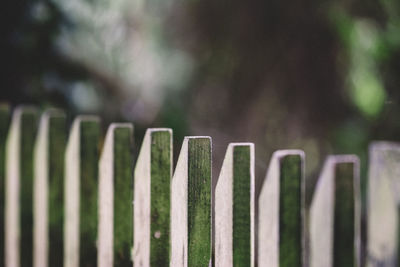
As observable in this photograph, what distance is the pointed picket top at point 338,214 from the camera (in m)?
1.09

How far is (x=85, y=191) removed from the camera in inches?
58.0

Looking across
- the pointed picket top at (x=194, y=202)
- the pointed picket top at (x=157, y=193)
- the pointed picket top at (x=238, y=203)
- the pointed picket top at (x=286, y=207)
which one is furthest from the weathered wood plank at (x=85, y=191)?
the pointed picket top at (x=286, y=207)

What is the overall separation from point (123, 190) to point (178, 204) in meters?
0.20

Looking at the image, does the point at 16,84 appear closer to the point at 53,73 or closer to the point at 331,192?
the point at 53,73

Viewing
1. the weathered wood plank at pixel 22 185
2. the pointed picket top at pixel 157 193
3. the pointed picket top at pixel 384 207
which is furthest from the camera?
the weathered wood plank at pixel 22 185

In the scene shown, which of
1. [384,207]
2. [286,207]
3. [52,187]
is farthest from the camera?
[52,187]

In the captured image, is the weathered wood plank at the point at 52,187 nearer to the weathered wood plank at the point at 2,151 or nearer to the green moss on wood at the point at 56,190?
the green moss on wood at the point at 56,190

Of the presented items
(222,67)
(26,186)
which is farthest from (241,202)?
(222,67)

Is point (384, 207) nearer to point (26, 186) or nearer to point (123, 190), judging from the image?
point (123, 190)

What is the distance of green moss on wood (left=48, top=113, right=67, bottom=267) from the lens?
5.25 ft

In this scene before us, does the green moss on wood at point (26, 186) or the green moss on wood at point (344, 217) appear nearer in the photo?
the green moss on wood at point (344, 217)

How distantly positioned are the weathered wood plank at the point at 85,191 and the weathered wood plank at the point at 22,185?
30 centimetres

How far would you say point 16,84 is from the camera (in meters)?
3.02

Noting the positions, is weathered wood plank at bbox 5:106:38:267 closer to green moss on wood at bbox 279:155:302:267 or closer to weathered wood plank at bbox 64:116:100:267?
weathered wood plank at bbox 64:116:100:267
